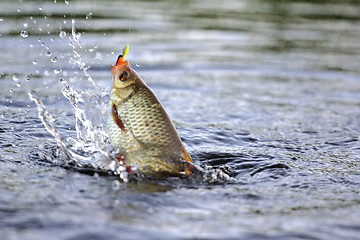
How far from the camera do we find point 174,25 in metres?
11.6

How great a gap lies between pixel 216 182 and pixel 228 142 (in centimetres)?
129

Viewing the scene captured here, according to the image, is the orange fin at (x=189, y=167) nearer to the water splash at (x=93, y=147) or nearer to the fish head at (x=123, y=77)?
the water splash at (x=93, y=147)

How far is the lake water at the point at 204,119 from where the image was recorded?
363 cm

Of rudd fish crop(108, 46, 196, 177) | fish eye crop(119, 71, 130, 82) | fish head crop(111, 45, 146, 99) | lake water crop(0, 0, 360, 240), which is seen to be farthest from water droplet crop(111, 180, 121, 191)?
fish eye crop(119, 71, 130, 82)

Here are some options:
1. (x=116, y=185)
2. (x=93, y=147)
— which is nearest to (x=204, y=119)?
(x=93, y=147)

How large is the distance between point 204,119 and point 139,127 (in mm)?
2557

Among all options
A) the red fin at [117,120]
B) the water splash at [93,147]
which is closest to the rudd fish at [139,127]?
the red fin at [117,120]

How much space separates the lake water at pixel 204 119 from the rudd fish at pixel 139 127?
0.20m

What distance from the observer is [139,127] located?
13.1 feet

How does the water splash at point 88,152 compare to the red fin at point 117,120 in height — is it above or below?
below

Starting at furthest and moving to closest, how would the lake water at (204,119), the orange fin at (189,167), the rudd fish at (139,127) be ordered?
the orange fin at (189,167)
the rudd fish at (139,127)
the lake water at (204,119)

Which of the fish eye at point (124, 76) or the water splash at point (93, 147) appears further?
the water splash at point (93, 147)

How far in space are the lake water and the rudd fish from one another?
20cm

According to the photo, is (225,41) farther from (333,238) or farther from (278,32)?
(333,238)
